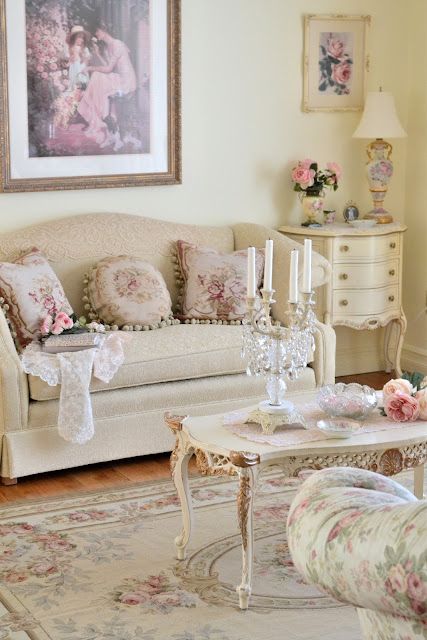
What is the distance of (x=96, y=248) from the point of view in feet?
17.1

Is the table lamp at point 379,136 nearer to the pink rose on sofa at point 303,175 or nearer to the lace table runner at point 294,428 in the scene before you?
the pink rose on sofa at point 303,175

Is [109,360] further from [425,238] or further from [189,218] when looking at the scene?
[425,238]

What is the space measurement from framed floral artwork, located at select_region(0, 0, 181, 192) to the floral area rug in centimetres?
175

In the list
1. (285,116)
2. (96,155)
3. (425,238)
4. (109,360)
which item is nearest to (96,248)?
(96,155)

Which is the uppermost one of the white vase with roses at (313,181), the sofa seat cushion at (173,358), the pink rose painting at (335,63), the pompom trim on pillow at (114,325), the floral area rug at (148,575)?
the pink rose painting at (335,63)

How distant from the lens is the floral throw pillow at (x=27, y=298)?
15.2 ft

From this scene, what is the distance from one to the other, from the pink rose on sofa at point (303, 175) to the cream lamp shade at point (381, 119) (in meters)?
0.34

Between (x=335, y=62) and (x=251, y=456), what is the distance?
3241 millimetres

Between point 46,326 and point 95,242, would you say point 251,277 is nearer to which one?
point 46,326

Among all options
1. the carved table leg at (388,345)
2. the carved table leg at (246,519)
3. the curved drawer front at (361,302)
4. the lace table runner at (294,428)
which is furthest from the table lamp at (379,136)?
the carved table leg at (246,519)

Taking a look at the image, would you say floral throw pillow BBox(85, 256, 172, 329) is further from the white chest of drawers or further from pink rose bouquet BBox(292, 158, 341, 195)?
pink rose bouquet BBox(292, 158, 341, 195)

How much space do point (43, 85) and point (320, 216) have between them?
174 centimetres

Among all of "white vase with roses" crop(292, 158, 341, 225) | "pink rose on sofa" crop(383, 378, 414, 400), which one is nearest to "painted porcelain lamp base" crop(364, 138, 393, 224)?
"white vase with roses" crop(292, 158, 341, 225)

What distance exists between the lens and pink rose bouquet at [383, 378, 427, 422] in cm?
367
